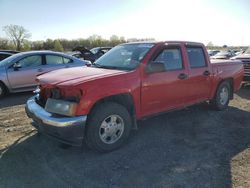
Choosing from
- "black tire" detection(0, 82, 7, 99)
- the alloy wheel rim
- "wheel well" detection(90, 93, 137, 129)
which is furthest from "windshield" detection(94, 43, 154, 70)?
"black tire" detection(0, 82, 7, 99)

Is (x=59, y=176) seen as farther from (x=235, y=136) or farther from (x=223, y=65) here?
(x=223, y=65)

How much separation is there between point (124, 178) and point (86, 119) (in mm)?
1008

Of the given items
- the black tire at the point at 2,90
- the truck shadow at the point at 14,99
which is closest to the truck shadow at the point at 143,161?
the truck shadow at the point at 14,99

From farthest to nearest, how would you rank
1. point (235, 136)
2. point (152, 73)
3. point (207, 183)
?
point (235, 136) < point (152, 73) < point (207, 183)

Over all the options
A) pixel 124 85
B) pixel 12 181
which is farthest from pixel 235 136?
pixel 12 181

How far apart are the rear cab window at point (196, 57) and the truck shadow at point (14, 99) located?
5.11 metres

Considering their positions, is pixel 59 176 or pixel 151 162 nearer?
pixel 59 176

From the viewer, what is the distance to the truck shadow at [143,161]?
3396 mm

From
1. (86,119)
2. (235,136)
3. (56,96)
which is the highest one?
(56,96)

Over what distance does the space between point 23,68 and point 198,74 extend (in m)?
5.80

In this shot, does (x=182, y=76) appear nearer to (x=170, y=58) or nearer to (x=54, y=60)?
(x=170, y=58)

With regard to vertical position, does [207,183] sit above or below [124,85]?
below

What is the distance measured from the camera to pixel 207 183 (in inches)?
131

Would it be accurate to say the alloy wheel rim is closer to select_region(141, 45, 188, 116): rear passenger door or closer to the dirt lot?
the dirt lot
